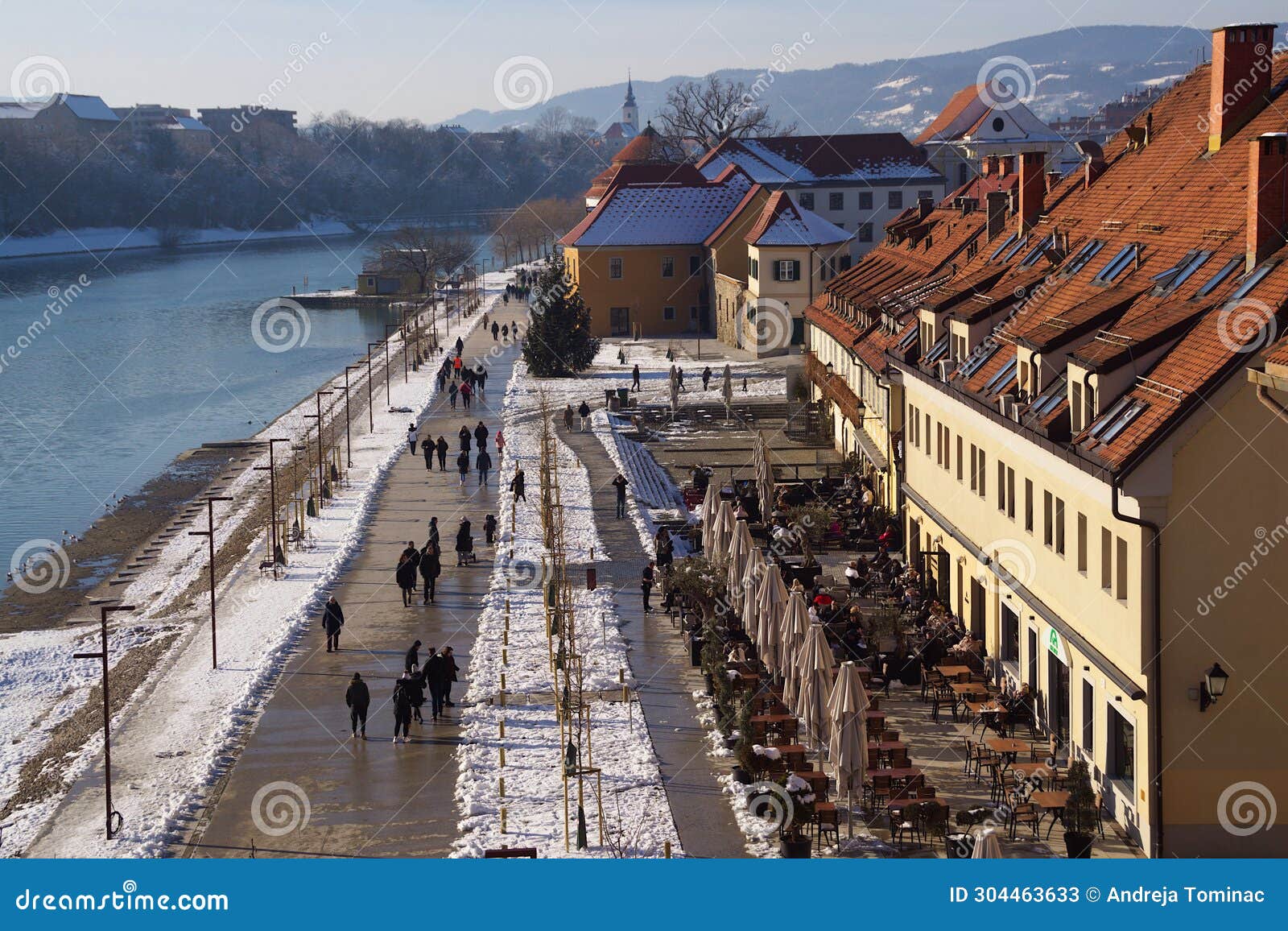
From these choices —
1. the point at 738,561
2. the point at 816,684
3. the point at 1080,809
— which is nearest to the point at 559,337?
the point at 738,561

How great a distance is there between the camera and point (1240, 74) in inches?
905

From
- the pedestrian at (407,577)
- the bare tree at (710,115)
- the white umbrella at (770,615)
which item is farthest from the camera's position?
the bare tree at (710,115)

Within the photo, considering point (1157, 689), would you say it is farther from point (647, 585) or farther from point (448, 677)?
point (647, 585)

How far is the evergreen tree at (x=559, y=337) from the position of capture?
6612cm

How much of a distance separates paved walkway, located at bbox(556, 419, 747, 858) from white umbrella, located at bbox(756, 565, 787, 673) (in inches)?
53.3

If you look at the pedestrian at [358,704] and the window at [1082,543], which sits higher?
the window at [1082,543]

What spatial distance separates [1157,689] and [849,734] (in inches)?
134

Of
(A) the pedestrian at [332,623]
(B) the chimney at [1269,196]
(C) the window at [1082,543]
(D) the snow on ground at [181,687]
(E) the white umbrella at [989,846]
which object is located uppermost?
(B) the chimney at [1269,196]

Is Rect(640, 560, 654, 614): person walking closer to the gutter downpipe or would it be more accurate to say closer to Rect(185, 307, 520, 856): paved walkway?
Rect(185, 307, 520, 856): paved walkway

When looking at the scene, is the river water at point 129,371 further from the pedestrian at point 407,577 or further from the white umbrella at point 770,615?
the white umbrella at point 770,615

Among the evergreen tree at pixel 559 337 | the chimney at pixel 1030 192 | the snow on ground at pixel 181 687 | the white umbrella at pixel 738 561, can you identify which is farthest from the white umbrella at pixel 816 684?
the evergreen tree at pixel 559 337

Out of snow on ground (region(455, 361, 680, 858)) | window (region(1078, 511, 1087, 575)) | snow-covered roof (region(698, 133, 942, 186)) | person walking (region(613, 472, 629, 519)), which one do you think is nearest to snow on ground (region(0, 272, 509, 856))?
snow on ground (region(455, 361, 680, 858))

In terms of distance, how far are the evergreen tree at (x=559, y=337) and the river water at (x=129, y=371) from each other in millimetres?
11843

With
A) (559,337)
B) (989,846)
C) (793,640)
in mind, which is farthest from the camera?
(559,337)
